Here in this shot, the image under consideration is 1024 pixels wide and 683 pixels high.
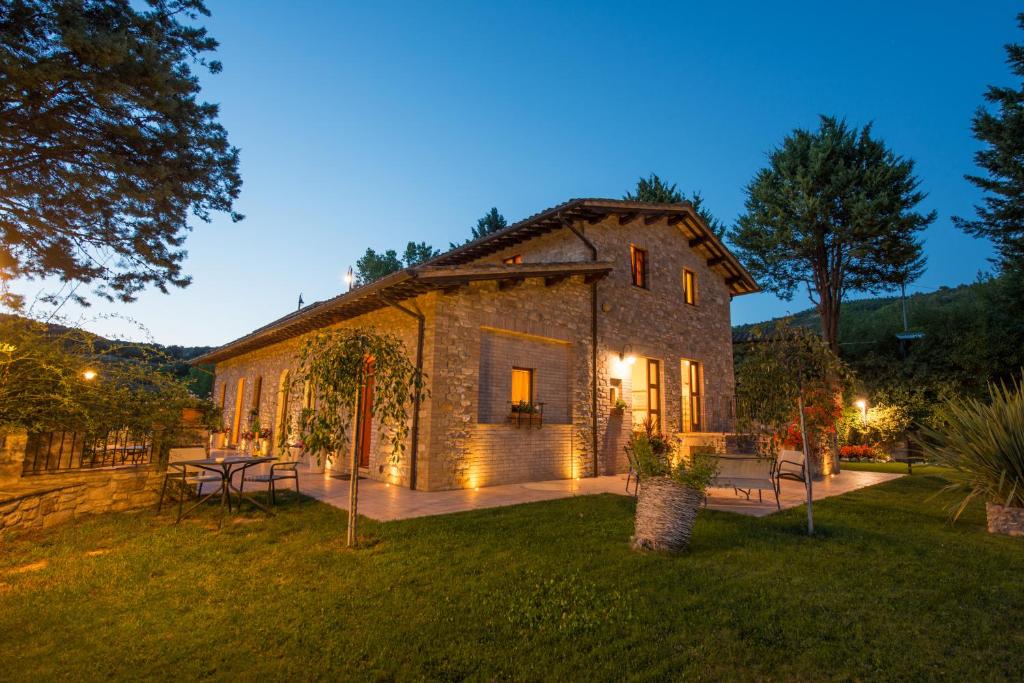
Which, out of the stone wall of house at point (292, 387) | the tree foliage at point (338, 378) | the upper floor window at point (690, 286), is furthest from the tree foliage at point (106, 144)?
the upper floor window at point (690, 286)

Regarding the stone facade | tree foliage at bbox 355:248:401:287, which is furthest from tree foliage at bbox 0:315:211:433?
tree foliage at bbox 355:248:401:287

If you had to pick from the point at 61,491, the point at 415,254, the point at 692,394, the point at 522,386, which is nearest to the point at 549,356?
the point at 522,386

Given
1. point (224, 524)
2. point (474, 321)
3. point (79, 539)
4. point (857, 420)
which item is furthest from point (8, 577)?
point (857, 420)

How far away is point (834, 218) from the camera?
17.9 metres

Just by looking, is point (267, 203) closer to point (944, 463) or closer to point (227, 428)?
point (227, 428)

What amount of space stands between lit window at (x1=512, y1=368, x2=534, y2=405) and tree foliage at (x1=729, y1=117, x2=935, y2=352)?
14019mm

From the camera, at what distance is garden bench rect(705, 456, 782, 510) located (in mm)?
6437

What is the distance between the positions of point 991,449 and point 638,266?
734cm

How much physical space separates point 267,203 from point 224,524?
158 feet

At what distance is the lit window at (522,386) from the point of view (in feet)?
29.6

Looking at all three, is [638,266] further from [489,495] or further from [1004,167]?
[1004,167]

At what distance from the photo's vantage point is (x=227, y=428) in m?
15.1

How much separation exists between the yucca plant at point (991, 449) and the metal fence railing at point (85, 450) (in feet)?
31.6

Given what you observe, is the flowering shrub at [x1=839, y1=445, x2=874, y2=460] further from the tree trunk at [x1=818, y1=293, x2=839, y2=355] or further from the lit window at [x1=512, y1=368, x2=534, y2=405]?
the lit window at [x1=512, y1=368, x2=534, y2=405]
